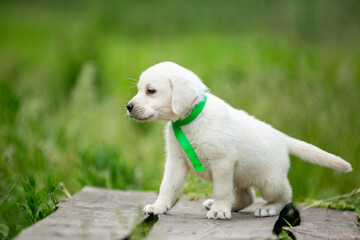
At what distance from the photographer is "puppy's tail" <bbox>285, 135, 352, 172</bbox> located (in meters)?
3.37

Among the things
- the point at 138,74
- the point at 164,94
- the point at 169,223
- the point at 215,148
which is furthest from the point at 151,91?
the point at 138,74

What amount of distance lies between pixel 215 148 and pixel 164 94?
535mm

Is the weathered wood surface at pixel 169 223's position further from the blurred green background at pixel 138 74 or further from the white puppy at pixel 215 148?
the blurred green background at pixel 138 74

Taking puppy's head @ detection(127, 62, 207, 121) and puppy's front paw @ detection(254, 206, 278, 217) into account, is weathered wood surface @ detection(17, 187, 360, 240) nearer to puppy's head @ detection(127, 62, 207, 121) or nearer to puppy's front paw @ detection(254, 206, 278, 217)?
puppy's front paw @ detection(254, 206, 278, 217)

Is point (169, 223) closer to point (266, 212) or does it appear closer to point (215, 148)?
point (215, 148)

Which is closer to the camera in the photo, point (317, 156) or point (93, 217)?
point (93, 217)

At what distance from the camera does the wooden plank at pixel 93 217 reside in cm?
246

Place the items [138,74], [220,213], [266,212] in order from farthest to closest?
[138,74] → [266,212] → [220,213]

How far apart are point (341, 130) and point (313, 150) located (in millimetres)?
1592

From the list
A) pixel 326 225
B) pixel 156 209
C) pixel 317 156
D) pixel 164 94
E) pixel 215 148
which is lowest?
pixel 326 225

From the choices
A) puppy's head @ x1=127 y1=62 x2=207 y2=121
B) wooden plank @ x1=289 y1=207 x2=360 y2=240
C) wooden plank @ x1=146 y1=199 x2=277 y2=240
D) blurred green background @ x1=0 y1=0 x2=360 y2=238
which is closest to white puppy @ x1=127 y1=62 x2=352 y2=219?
puppy's head @ x1=127 y1=62 x2=207 y2=121

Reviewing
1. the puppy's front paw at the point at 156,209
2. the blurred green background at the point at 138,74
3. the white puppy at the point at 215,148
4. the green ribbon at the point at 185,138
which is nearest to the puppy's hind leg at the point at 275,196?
the white puppy at the point at 215,148

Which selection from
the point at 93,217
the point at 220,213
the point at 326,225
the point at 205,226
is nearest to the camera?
the point at 205,226

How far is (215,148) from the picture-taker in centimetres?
320
